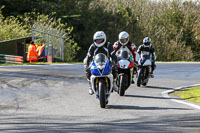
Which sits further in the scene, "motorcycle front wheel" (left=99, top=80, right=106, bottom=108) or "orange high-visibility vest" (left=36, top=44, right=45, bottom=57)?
"orange high-visibility vest" (left=36, top=44, right=45, bottom=57)

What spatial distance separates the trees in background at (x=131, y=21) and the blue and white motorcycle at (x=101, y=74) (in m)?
50.8

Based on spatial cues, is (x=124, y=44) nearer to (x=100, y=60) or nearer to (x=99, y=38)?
(x=99, y=38)

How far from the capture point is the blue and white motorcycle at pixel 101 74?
10.4m

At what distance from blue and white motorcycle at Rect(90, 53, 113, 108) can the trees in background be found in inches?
1999

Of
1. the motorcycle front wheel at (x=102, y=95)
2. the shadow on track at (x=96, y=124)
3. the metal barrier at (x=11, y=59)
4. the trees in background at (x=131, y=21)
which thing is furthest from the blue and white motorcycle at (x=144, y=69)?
the trees in background at (x=131, y=21)

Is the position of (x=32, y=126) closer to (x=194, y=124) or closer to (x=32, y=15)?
(x=194, y=124)

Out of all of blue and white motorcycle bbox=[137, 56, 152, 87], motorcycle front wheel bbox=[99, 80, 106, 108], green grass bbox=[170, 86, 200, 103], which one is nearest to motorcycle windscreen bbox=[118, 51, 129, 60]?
green grass bbox=[170, 86, 200, 103]

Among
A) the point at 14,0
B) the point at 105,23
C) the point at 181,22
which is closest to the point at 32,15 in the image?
the point at 14,0

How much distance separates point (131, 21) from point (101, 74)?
2516 inches

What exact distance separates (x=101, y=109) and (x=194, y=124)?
2697 mm

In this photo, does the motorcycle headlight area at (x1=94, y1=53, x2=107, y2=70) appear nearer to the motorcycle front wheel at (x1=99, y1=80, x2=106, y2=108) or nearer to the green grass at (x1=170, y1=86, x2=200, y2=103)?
the motorcycle front wheel at (x1=99, y1=80, x2=106, y2=108)

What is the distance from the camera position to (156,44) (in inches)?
2665

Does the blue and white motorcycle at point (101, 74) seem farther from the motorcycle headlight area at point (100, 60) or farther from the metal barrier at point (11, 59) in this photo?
the metal barrier at point (11, 59)

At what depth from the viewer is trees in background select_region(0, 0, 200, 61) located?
63.5 metres
